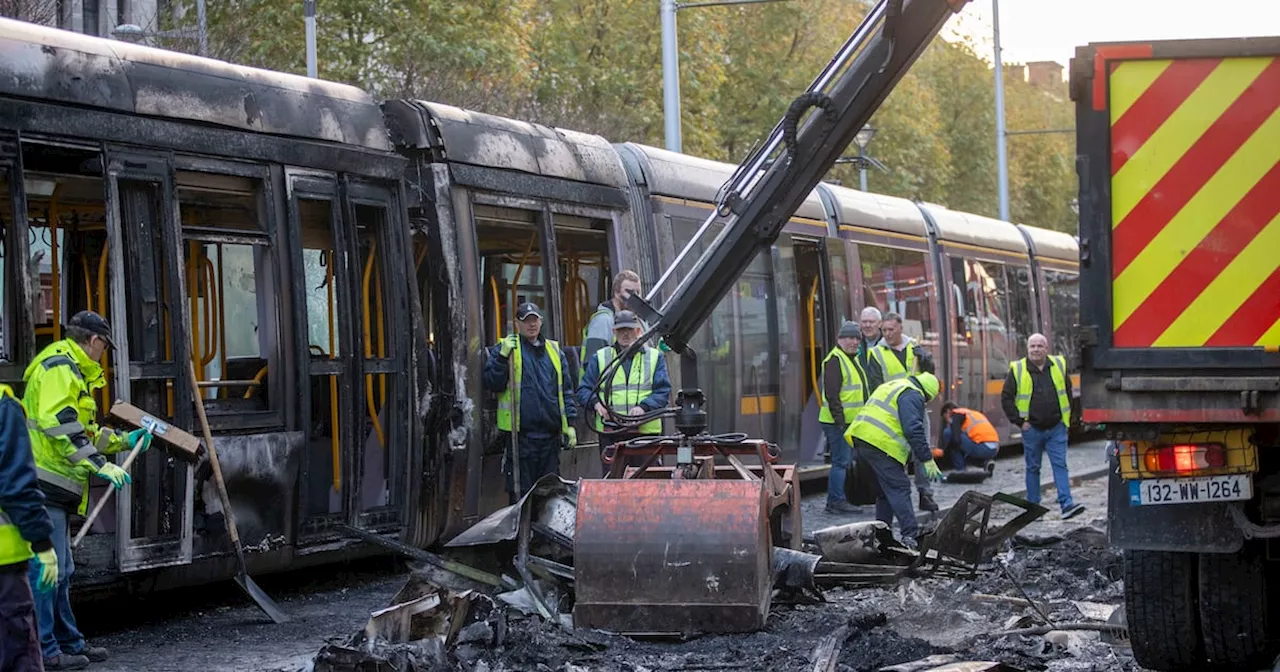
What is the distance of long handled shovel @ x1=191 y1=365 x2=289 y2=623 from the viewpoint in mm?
9141

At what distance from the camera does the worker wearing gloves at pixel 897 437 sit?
1198cm

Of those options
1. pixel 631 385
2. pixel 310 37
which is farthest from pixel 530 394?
pixel 310 37

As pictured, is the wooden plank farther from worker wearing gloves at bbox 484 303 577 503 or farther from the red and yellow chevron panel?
the red and yellow chevron panel

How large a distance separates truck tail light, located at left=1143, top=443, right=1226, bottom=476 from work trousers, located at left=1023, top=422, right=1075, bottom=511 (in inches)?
323

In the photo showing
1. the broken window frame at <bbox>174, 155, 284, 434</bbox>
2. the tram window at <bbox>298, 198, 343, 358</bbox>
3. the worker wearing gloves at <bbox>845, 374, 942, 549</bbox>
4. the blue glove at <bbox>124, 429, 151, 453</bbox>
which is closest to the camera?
the blue glove at <bbox>124, 429, 151, 453</bbox>

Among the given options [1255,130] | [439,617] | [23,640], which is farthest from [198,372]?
[1255,130]

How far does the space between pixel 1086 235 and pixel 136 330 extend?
4674 millimetres

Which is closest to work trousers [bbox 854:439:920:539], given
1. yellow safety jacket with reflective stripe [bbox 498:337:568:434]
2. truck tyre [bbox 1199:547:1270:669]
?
yellow safety jacket with reflective stripe [bbox 498:337:568:434]

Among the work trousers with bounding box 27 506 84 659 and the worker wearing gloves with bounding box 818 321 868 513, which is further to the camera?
the worker wearing gloves with bounding box 818 321 868 513

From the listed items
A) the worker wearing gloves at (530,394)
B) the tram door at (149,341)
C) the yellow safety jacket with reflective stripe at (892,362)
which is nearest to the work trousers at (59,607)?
the tram door at (149,341)

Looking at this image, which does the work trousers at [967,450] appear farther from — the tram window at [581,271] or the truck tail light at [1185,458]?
the truck tail light at [1185,458]

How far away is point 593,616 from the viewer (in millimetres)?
8484

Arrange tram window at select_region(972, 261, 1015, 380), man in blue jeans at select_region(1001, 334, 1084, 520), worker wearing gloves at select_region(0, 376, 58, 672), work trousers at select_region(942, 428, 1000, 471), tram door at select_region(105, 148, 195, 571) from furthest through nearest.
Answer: tram window at select_region(972, 261, 1015, 380) < work trousers at select_region(942, 428, 1000, 471) < man in blue jeans at select_region(1001, 334, 1084, 520) < tram door at select_region(105, 148, 195, 571) < worker wearing gloves at select_region(0, 376, 58, 672)

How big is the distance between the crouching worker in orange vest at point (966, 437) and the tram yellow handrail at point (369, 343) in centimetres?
1007
